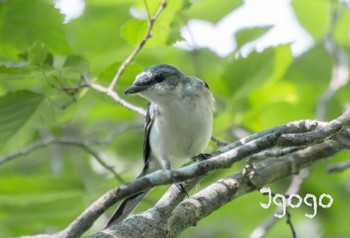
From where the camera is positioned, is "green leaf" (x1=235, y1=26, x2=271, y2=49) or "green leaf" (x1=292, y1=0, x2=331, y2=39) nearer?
"green leaf" (x1=235, y1=26, x2=271, y2=49)

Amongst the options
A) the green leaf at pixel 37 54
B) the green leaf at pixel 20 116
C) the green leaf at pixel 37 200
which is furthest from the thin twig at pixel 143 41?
the green leaf at pixel 37 200

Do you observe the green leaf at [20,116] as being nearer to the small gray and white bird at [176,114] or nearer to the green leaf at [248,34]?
the small gray and white bird at [176,114]

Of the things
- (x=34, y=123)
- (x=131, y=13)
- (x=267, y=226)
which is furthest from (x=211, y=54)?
(x=34, y=123)

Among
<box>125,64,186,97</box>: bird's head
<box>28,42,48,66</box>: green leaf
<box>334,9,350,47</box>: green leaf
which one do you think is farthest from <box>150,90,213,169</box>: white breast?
<box>334,9,350,47</box>: green leaf

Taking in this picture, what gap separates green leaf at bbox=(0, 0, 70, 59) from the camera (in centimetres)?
→ 347

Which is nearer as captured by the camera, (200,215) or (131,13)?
(200,215)

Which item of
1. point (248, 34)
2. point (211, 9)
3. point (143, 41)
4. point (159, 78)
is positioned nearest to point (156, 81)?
point (159, 78)

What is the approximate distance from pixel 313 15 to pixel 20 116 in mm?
2937

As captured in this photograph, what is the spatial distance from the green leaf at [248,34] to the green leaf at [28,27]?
1.66 meters

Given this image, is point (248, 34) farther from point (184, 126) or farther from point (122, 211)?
point (122, 211)

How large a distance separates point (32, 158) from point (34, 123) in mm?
2972

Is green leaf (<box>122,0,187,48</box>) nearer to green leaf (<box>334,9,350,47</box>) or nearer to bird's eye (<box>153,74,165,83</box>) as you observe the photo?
bird's eye (<box>153,74,165,83</box>)

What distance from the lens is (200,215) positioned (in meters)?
3.07

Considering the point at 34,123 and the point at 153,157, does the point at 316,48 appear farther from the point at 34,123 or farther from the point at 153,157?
the point at 34,123
